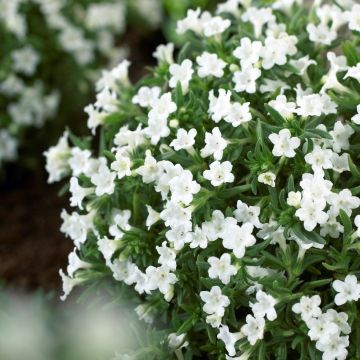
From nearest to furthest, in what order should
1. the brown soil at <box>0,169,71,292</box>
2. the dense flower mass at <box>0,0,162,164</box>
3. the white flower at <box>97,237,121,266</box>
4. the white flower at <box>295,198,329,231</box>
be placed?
the white flower at <box>295,198,329,231</box> → the white flower at <box>97,237,121,266</box> → the brown soil at <box>0,169,71,292</box> → the dense flower mass at <box>0,0,162,164</box>

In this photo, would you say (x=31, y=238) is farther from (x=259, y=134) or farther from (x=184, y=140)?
(x=259, y=134)

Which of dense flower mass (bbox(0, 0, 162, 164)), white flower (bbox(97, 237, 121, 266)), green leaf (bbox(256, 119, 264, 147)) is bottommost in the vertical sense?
white flower (bbox(97, 237, 121, 266))

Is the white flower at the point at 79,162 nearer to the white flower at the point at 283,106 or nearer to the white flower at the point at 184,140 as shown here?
the white flower at the point at 184,140

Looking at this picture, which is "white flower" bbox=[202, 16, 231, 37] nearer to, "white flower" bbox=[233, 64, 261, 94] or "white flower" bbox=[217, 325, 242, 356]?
"white flower" bbox=[233, 64, 261, 94]

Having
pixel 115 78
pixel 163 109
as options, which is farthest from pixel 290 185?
pixel 115 78

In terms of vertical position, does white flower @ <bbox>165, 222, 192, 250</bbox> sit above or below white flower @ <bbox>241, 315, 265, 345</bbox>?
above

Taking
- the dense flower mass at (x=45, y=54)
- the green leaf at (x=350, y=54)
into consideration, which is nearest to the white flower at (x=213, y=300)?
the green leaf at (x=350, y=54)

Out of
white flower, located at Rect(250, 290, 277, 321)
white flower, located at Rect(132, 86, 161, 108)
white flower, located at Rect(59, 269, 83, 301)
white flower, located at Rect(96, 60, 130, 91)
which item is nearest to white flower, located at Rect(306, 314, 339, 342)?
white flower, located at Rect(250, 290, 277, 321)
